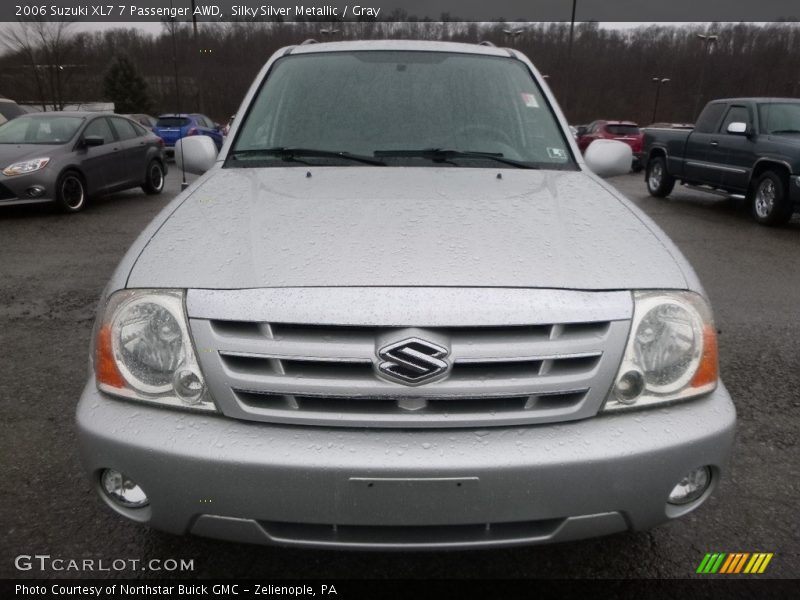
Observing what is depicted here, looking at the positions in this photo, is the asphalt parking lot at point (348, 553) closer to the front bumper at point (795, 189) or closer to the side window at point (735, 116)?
the front bumper at point (795, 189)

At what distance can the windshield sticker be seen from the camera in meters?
2.84

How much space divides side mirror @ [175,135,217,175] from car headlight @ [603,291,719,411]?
2179 mm

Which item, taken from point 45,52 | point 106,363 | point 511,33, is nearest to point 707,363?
point 106,363

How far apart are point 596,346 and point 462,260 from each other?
41 centimetres

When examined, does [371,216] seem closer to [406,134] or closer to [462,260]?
[462,260]

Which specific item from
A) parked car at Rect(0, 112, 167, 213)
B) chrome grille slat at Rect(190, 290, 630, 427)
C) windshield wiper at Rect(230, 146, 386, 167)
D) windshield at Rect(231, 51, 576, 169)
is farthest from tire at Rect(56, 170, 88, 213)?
chrome grille slat at Rect(190, 290, 630, 427)

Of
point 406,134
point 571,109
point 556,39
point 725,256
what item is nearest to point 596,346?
point 406,134

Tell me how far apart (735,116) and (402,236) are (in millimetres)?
9681

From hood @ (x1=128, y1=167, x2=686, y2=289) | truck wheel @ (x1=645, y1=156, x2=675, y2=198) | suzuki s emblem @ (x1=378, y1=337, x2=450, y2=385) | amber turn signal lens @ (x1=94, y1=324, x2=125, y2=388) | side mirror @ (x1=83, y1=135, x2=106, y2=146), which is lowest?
truck wheel @ (x1=645, y1=156, x2=675, y2=198)

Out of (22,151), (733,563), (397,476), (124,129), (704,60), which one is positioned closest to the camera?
(397,476)

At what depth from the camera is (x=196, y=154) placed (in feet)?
9.92

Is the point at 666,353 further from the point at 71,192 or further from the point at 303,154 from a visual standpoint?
the point at 71,192

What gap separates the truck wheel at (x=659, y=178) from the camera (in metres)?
11.4

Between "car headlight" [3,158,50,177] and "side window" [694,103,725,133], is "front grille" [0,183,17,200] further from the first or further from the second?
"side window" [694,103,725,133]
